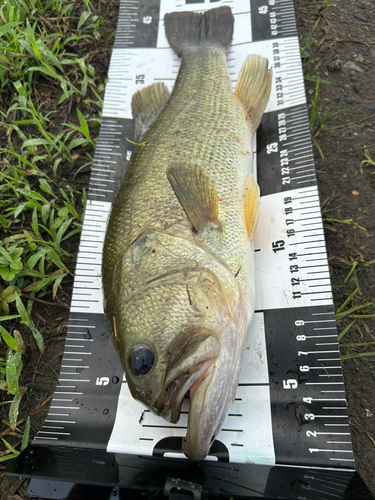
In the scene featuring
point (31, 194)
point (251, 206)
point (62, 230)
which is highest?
point (31, 194)

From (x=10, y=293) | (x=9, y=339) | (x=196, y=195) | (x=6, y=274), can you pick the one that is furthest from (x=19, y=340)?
(x=196, y=195)

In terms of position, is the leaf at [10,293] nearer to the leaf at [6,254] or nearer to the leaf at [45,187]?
the leaf at [6,254]

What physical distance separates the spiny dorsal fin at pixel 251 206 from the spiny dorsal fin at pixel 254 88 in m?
0.77

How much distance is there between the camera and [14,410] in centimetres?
251

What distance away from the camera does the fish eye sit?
1815mm

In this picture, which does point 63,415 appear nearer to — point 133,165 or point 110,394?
point 110,394

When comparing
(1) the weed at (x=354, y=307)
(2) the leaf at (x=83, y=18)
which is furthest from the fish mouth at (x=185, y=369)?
(2) the leaf at (x=83, y=18)

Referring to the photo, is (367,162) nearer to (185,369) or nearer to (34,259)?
(185,369)

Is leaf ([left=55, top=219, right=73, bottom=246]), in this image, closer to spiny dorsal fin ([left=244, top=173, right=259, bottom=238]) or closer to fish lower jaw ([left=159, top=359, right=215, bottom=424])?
spiny dorsal fin ([left=244, top=173, right=259, bottom=238])

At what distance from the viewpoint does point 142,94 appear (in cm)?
322

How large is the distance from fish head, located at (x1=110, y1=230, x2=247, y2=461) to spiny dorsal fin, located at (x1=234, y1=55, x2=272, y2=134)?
182 cm

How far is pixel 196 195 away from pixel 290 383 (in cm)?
138

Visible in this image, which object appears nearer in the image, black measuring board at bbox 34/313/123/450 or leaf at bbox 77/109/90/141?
black measuring board at bbox 34/313/123/450

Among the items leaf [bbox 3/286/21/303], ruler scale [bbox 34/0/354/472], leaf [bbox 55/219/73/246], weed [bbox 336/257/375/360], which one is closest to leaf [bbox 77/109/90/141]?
ruler scale [bbox 34/0/354/472]
